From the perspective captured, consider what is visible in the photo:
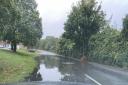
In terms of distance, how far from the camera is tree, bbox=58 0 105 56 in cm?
5881

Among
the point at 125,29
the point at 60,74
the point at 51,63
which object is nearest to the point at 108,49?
the point at 125,29

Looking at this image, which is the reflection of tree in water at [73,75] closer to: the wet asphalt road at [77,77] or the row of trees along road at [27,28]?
the wet asphalt road at [77,77]

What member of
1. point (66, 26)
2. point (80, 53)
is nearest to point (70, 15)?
point (66, 26)

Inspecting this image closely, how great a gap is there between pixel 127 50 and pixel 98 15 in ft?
71.4

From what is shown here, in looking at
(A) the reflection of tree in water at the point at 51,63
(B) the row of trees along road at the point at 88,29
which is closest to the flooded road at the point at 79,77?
(A) the reflection of tree in water at the point at 51,63

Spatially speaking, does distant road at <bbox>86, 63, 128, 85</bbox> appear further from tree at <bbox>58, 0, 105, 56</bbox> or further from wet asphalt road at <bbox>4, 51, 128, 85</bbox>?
tree at <bbox>58, 0, 105, 56</bbox>

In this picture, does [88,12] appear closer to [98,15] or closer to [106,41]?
[98,15]

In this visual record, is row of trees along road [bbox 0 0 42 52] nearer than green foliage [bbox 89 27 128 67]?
No

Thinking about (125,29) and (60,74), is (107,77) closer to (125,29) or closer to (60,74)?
(60,74)

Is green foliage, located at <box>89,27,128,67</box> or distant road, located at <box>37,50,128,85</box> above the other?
green foliage, located at <box>89,27,128,67</box>

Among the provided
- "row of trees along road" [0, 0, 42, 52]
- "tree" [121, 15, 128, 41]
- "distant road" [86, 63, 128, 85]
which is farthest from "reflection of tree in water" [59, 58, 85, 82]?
"row of trees along road" [0, 0, 42, 52]

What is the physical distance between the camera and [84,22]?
58.8 meters

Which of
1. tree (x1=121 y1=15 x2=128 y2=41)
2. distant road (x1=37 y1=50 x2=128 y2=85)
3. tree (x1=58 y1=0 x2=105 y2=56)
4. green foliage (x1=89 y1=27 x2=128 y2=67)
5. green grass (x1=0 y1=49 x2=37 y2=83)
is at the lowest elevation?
distant road (x1=37 y1=50 x2=128 y2=85)

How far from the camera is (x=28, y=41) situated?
220ft
